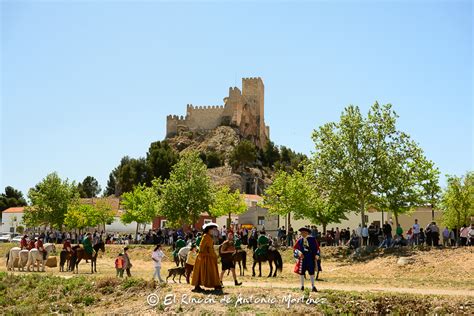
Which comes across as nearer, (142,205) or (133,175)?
(142,205)

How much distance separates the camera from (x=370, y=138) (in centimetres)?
3709

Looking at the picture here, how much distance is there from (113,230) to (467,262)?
189 ft

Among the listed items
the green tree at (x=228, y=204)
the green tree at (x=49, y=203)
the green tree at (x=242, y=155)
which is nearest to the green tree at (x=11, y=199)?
the green tree at (x=242, y=155)

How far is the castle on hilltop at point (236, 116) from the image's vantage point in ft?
377

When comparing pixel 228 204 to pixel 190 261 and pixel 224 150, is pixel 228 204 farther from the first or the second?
pixel 224 150

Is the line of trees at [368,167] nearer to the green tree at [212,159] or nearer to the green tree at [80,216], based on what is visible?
the green tree at [80,216]

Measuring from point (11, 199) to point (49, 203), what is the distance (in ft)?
196

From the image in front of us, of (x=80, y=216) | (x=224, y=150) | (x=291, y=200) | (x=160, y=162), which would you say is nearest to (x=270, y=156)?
(x=224, y=150)

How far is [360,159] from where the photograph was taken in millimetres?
36875

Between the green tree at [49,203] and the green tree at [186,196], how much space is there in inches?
596

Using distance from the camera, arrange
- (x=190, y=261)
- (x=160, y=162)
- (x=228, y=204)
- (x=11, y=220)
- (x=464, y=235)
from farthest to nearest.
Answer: (x=11, y=220)
(x=160, y=162)
(x=228, y=204)
(x=464, y=235)
(x=190, y=261)

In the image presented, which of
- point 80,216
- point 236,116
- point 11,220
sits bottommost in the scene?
point 80,216

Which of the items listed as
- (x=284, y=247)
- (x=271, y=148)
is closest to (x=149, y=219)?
(x=284, y=247)

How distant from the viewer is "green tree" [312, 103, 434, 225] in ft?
120
